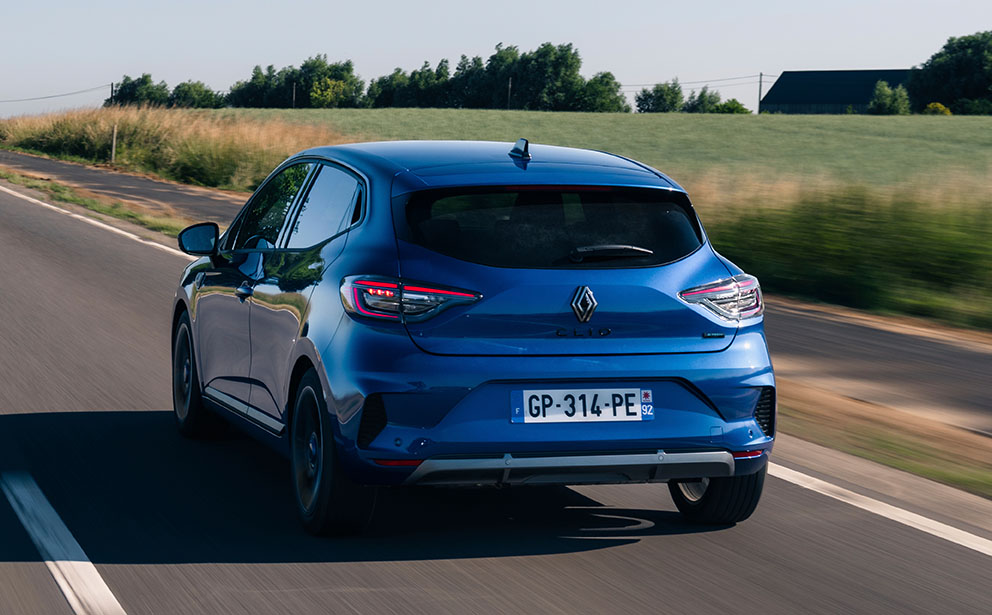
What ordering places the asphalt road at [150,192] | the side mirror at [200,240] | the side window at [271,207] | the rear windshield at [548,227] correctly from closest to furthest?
the rear windshield at [548,227] < the side window at [271,207] < the side mirror at [200,240] < the asphalt road at [150,192]

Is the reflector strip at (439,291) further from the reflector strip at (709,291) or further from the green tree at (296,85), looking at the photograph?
the green tree at (296,85)

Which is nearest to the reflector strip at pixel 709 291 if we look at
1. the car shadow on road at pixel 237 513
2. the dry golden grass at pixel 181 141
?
the car shadow on road at pixel 237 513

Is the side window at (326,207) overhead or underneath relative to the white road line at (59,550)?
overhead

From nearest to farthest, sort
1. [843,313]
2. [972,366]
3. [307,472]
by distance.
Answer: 1. [307,472]
2. [972,366]
3. [843,313]

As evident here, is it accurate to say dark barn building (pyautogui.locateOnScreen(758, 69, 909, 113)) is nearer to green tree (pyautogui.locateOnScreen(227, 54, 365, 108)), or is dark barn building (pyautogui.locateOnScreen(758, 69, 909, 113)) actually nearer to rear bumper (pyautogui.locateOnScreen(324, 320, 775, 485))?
green tree (pyautogui.locateOnScreen(227, 54, 365, 108))

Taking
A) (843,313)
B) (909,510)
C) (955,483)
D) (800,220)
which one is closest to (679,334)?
(909,510)

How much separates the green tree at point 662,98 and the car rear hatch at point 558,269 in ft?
541

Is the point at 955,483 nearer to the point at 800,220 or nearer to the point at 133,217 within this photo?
the point at 800,220

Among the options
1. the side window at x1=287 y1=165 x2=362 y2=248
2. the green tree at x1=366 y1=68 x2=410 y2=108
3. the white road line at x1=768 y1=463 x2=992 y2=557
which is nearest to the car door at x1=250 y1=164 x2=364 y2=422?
the side window at x1=287 y1=165 x2=362 y2=248

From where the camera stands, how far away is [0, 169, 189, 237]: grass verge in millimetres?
21750

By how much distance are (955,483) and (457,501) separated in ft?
8.36

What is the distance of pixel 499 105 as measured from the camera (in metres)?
159

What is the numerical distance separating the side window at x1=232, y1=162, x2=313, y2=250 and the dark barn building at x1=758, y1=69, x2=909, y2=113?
170146 millimetres

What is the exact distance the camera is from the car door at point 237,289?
622 cm
